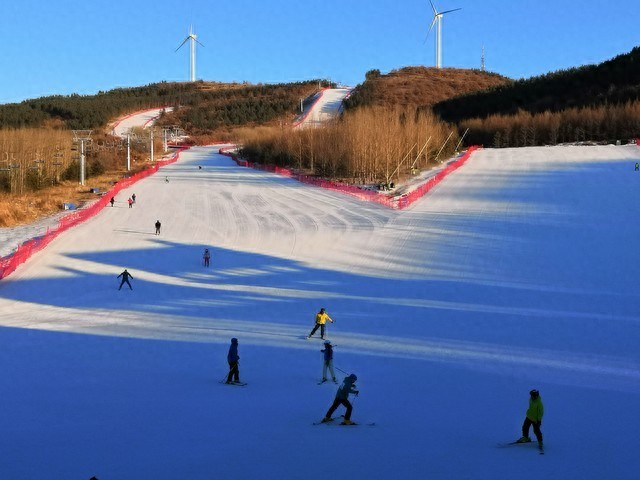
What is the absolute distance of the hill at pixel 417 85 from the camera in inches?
5113

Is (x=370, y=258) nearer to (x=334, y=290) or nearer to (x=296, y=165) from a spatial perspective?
(x=334, y=290)

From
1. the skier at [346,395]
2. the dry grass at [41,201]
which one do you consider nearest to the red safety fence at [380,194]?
the dry grass at [41,201]

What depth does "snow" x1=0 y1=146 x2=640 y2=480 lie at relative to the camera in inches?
413

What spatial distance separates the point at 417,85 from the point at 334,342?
127 metres

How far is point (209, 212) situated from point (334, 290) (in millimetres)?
21459

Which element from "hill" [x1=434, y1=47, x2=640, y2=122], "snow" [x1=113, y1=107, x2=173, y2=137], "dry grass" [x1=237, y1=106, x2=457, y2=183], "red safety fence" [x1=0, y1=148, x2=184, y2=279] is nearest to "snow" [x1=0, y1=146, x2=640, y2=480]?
"red safety fence" [x1=0, y1=148, x2=184, y2=279]

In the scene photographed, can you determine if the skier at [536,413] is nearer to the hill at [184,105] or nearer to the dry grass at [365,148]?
the dry grass at [365,148]

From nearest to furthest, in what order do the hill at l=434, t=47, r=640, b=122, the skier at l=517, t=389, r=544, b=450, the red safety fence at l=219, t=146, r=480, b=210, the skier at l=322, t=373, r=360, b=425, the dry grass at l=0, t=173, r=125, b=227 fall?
the skier at l=517, t=389, r=544, b=450
the skier at l=322, t=373, r=360, b=425
the dry grass at l=0, t=173, r=125, b=227
the red safety fence at l=219, t=146, r=480, b=210
the hill at l=434, t=47, r=640, b=122

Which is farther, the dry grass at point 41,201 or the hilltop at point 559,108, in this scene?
the hilltop at point 559,108

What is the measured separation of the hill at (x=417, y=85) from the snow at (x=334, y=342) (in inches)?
3432

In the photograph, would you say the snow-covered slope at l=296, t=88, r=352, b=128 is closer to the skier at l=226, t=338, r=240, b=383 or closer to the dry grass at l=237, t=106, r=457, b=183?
the dry grass at l=237, t=106, r=457, b=183

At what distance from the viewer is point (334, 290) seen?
25.0m

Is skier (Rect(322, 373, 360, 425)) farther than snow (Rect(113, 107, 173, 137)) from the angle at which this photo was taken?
No

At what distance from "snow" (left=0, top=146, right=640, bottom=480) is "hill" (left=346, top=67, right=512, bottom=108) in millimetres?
87176
